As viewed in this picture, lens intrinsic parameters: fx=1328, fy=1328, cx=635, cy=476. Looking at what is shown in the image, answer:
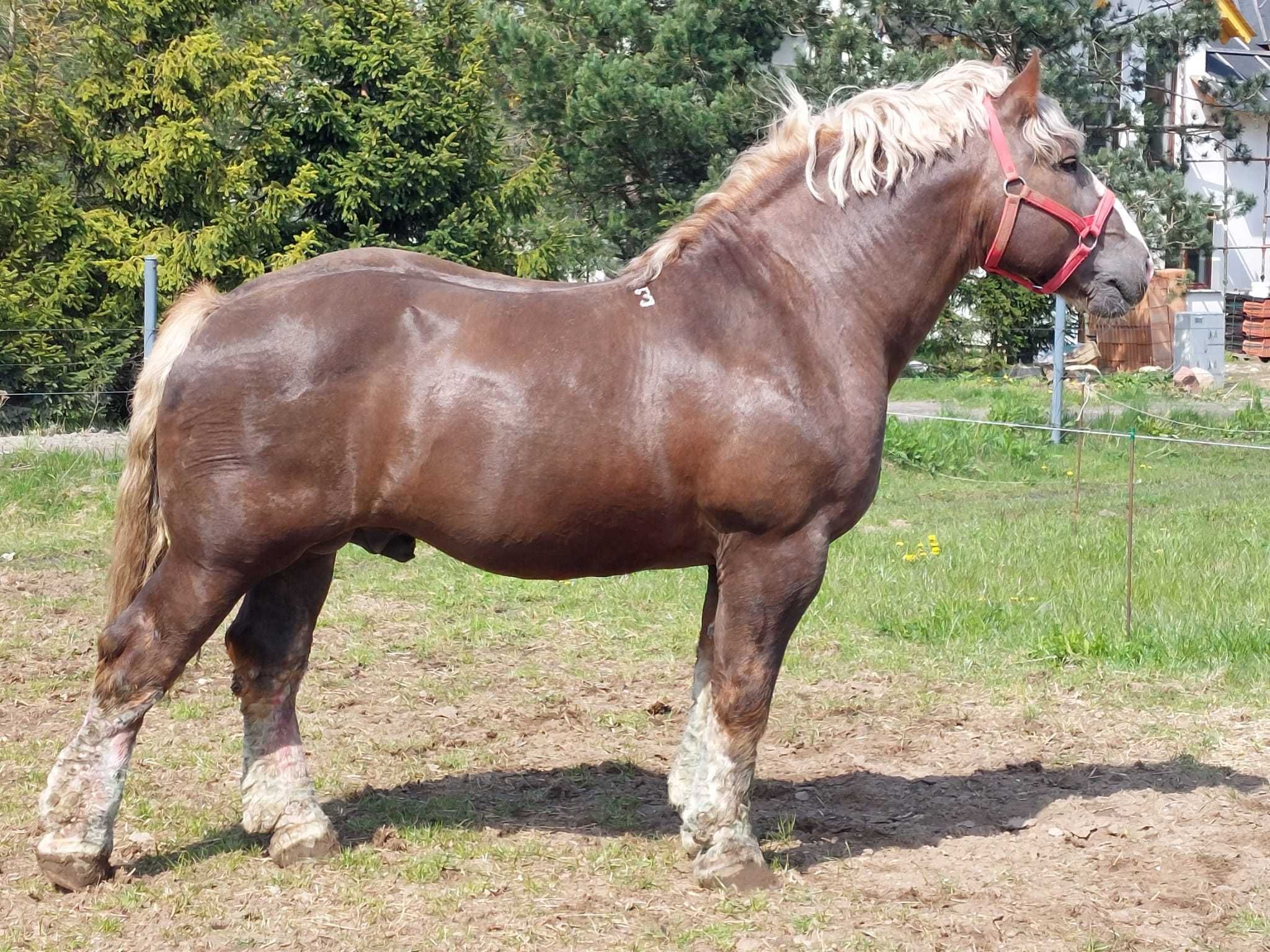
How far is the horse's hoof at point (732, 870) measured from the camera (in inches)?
161

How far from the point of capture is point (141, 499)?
4156mm

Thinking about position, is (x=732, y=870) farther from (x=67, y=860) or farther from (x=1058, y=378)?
(x=1058, y=378)

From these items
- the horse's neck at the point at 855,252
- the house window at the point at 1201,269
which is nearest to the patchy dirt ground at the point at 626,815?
the horse's neck at the point at 855,252

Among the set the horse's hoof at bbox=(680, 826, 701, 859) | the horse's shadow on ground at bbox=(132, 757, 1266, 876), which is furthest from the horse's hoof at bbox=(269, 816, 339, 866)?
the horse's hoof at bbox=(680, 826, 701, 859)

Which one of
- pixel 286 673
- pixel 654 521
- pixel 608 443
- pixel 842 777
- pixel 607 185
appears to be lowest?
pixel 842 777

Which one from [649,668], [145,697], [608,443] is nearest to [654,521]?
[608,443]

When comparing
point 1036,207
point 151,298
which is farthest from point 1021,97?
point 151,298

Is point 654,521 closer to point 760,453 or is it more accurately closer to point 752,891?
point 760,453

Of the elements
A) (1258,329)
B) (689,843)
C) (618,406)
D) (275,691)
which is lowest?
(689,843)

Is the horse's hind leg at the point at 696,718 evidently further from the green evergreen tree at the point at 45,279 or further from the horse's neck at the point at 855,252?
the green evergreen tree at the point at 45,279

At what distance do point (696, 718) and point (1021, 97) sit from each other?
228cm

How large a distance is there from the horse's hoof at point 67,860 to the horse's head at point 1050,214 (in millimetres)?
3306

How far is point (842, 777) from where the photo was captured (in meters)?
5.17

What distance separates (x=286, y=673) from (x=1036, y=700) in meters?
3.37
